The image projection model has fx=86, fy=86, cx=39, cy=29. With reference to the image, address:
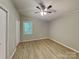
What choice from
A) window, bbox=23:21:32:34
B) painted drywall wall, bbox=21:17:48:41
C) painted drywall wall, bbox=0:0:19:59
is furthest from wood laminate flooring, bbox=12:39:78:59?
window, bbox=23:21:32:34

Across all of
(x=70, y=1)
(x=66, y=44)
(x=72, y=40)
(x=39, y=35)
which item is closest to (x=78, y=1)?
(x=70, y=1)

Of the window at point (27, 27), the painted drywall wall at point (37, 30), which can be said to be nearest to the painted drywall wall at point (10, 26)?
the painted drywall wall at point (37, 30)

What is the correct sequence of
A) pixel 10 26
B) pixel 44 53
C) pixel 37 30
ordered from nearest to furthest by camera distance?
pixel 10 26 < pixel 44 53 < pixel 37 30

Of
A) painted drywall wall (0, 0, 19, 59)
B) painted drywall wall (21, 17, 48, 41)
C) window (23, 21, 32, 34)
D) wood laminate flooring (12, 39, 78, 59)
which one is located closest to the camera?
painted drywall wall (0, 0, 19, 59)

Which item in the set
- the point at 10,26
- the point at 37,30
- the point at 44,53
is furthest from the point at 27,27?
the point at 10,26

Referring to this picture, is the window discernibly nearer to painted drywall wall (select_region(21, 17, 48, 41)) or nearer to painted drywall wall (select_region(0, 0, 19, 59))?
painted drywall wall (select_region(21, 17, 48, 41))

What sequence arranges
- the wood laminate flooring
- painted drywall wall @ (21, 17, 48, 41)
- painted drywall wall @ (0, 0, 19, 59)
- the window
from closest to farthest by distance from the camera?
painted drywall wall @ (0, 0, 19, 59) < the wood laminate flooring < painted drywall wall @ (21, 17, 48, 41) < the window

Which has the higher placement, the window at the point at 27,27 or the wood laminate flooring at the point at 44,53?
the window at the point at 27,27

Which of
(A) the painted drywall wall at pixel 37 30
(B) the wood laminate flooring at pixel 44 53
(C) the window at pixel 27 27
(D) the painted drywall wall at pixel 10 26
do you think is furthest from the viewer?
(C) the window at pixel 27 27

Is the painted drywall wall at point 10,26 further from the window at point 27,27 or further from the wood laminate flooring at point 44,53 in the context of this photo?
the window at point 27,27

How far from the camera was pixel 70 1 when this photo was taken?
3.65 meters

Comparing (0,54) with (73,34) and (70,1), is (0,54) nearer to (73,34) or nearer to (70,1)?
(70,1)

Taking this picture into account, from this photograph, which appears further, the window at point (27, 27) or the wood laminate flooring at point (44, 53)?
the window at point (27, 27)

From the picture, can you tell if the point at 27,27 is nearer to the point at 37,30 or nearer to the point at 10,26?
the point at 37,30
